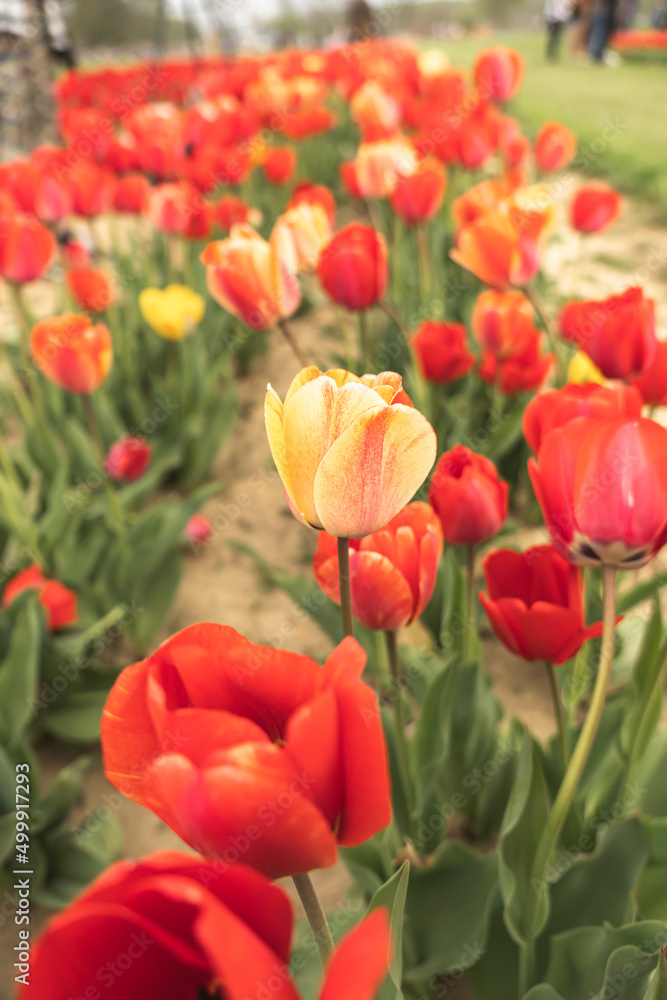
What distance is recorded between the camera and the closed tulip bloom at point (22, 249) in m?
1.52

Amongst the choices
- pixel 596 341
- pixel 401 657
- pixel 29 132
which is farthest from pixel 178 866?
pixel 29 132

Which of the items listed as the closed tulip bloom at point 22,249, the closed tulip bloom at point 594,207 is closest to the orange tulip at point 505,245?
the closed tulip bloom at point 594,207

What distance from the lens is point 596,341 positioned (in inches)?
38.3

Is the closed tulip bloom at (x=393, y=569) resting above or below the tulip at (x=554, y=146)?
below

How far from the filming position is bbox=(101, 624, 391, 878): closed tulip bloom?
0.32 meters

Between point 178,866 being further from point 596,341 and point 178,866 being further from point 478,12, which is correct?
point 478,12

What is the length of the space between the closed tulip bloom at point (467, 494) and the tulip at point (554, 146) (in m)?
1.94

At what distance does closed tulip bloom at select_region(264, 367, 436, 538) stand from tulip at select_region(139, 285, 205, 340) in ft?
5.70

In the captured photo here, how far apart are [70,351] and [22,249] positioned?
26cm

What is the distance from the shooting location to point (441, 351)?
147cm

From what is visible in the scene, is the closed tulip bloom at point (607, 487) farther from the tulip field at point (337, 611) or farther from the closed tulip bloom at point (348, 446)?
the closed tulip bloom at point (348, 446)

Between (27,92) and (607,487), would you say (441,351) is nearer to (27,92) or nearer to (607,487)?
(607,487)

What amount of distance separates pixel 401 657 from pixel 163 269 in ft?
7.35

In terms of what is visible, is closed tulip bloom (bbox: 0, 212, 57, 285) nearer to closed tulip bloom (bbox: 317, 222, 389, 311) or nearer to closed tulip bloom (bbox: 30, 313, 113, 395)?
closed tulip bloom (bbox: 30, 313, 113, 395)
